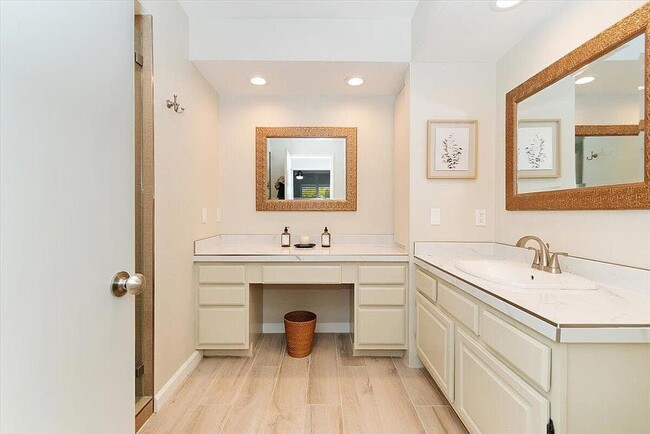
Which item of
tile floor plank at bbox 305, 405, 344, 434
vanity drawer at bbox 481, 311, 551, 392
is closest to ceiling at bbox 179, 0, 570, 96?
vanity drawer at bbox 481, 311, 551, 392

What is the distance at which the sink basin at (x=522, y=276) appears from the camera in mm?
1321

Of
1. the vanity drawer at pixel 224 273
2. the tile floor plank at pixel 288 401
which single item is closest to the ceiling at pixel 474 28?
the vanity drawer at pixel 224 273

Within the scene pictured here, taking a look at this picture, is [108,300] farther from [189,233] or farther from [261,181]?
[261,181]

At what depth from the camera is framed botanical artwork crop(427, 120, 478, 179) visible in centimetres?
236

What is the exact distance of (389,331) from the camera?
2.40 metres

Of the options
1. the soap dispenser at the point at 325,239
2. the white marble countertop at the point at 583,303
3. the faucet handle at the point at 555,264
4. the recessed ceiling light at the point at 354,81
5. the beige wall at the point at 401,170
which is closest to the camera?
the white marble countertop at the point at 583,303

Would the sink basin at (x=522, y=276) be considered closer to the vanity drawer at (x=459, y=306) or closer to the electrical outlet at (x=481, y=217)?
the vanity drawer at (x=459, y=306)

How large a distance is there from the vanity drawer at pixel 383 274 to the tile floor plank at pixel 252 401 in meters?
0.95

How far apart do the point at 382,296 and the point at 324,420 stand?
0.94 metres

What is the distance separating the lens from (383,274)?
240 cm

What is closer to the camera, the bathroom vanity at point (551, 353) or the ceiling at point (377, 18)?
the bathroom vanity at point (551, 353)

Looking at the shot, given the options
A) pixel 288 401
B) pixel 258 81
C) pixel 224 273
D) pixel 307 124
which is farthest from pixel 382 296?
pixel 258 81

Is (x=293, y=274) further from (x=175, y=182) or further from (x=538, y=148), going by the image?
(x=538, y=148)

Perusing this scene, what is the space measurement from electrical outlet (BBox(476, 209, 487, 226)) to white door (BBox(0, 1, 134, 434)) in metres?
2.27
